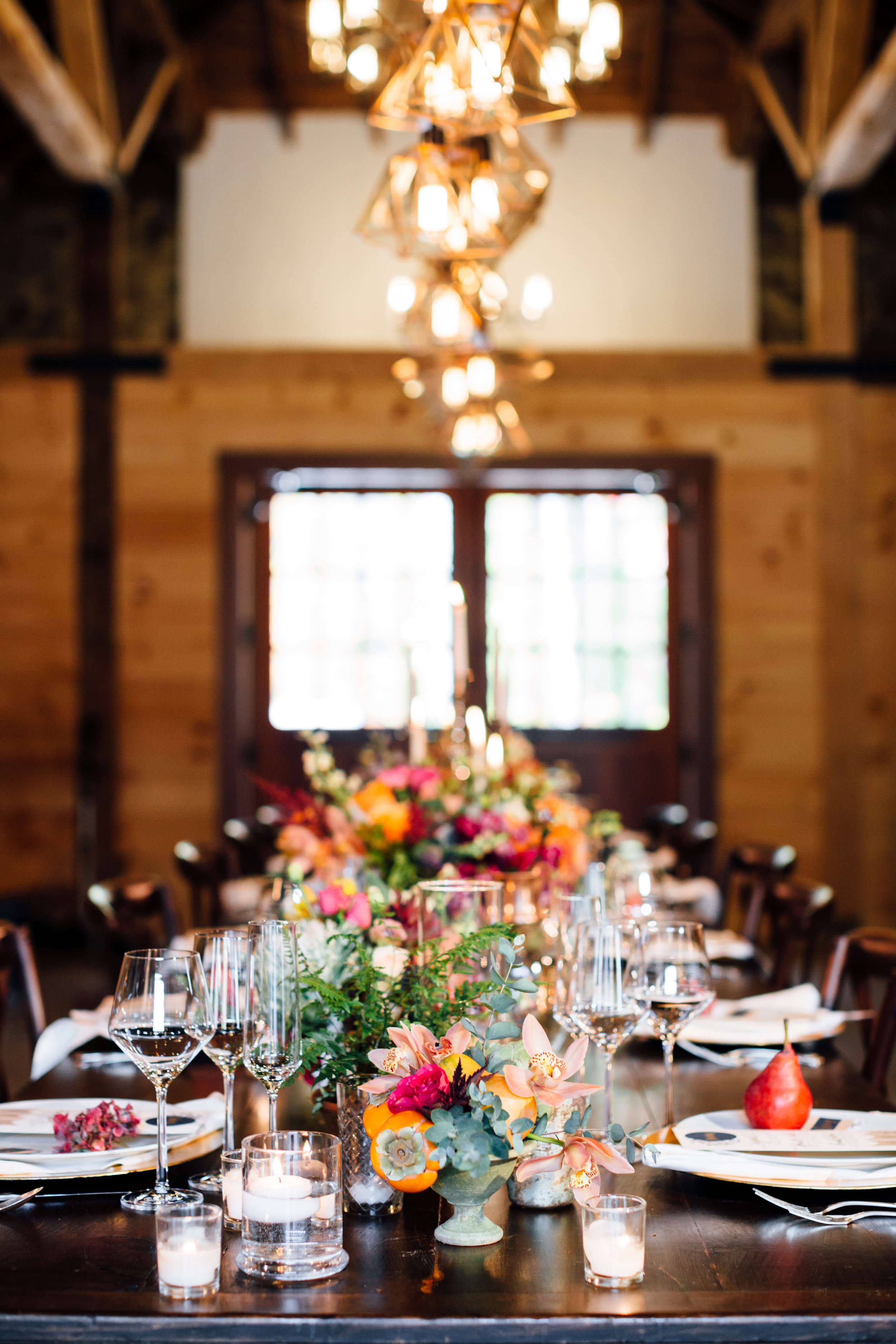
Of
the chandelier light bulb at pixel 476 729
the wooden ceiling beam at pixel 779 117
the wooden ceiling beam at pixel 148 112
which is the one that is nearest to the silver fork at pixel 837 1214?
the chandelier light bulb at pixel 476 729

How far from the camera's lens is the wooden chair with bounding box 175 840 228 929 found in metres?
4.11

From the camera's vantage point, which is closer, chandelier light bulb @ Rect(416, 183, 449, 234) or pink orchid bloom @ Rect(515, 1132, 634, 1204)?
pink orchid bloom @ Rect(515, 1132, 634, 1204)

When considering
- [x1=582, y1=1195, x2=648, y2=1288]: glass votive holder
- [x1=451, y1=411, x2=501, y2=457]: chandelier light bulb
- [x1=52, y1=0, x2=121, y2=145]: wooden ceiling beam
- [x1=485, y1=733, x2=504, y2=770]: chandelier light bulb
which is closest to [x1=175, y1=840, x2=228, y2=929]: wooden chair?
[x1=485, y1=733, x2=504, y2=770]: chandelier light bulb

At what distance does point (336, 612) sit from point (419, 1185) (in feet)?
21.2

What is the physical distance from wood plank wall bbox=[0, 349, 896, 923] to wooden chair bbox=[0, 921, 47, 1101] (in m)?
4.85

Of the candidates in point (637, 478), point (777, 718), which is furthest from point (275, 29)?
point (777, 718)

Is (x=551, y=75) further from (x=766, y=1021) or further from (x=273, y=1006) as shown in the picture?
(x=273, y=1006)

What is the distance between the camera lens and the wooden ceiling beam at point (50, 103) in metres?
5.52

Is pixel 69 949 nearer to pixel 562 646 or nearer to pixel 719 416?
pixel 562 646

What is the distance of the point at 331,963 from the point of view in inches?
63.9

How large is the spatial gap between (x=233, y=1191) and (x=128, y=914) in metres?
1.98

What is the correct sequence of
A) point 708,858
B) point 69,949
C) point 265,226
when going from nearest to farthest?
1. point 708,858
2. point 69,949
3. point 265,226

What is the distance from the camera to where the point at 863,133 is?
6.50 m

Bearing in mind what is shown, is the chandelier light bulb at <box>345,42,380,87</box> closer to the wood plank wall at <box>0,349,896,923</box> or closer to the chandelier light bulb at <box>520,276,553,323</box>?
the chandelier light bulb at <box>520,276,553,323</box>
